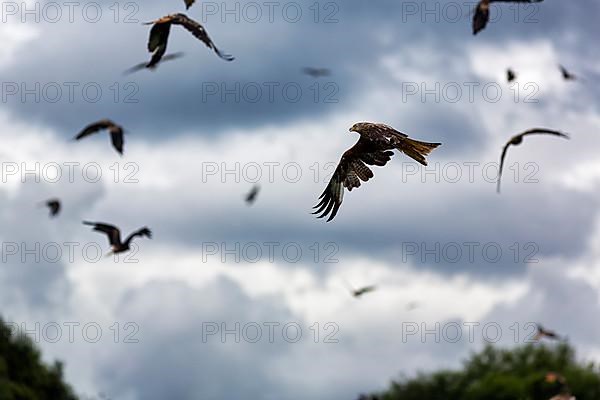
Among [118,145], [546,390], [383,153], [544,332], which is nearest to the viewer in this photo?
[383,153]

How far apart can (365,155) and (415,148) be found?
106 centimetres

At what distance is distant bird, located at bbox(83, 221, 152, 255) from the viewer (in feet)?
79.8

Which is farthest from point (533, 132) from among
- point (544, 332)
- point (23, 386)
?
point (23, 386)

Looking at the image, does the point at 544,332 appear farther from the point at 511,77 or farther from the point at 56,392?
the point at 56,392

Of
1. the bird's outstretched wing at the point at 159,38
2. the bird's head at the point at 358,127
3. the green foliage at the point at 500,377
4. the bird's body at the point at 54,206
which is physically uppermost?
the bird's outstretched wing at the point at 159,38

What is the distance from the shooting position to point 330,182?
16188 mm

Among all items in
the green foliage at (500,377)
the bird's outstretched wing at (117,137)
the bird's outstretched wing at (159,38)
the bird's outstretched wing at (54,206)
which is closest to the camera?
the bird's outstretched wing at (159,38)

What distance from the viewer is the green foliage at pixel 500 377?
69.6m

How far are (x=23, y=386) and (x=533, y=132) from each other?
1617 inches

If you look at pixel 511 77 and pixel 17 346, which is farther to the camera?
pixel 17 346

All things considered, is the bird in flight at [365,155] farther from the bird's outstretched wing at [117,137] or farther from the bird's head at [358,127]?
the bird's outstretched wing at [117,137]

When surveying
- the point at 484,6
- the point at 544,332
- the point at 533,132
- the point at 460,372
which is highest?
the point at 484,6

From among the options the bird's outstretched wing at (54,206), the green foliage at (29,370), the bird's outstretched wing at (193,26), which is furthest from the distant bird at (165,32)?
the green foliage at (29,370)

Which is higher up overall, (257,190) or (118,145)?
(118,145)
